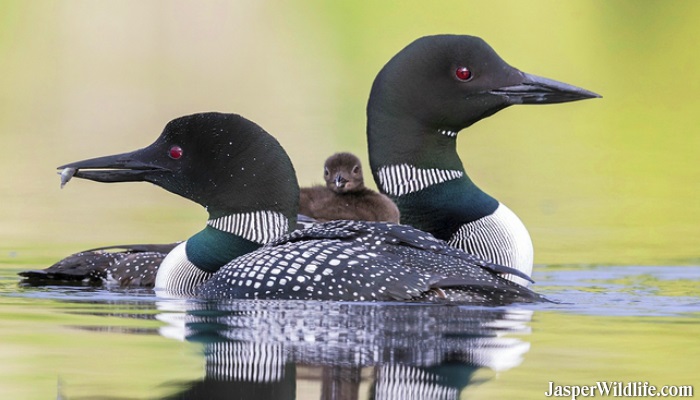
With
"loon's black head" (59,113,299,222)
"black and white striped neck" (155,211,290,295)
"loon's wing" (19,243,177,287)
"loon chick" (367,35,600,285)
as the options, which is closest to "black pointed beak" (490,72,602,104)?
"loon chick" (367,35,600,285)

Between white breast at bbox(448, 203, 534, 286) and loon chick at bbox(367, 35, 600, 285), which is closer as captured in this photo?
white breast at bbox(448, 203, 534, 286)

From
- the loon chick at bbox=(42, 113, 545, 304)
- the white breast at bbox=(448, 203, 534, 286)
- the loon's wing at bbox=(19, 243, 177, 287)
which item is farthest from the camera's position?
the loon's wing at bbox=(19, 243, 177, 287)

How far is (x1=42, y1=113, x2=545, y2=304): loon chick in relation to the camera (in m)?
5.98

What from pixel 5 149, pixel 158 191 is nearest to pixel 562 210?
pixel 158 191

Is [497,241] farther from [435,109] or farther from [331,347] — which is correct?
[331,347]

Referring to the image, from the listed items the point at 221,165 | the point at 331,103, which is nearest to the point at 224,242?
the point at 221,165

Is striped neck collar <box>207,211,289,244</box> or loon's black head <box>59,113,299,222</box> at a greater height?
loon's black head <box>59,113,299,222</box>

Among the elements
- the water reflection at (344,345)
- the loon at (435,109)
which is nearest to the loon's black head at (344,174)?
the loon at (435,109)

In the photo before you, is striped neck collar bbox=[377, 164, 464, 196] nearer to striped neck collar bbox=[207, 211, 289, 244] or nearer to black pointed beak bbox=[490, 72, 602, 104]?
black pointed beak bbox=[490, 72, 602, 104]

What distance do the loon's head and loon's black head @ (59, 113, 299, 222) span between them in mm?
630

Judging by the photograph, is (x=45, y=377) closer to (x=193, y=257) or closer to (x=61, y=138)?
(x=193, y=257)

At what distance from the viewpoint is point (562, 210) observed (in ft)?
36.0

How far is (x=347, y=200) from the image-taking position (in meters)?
7.91

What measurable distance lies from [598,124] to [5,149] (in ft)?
23.0
